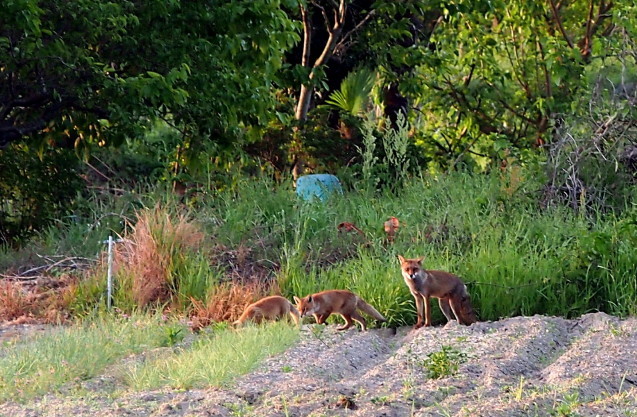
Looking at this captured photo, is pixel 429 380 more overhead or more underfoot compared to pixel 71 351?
more overhead

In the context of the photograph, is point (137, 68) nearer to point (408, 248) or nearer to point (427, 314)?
point (408, 248)

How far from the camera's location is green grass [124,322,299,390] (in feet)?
24.4

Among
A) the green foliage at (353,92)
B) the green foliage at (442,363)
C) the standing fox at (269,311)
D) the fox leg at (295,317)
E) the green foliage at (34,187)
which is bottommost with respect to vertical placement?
the green foliage at (34,187)

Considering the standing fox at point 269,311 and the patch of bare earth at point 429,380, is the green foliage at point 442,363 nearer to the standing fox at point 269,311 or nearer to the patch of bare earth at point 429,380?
the patch of bare earth at point 429,380

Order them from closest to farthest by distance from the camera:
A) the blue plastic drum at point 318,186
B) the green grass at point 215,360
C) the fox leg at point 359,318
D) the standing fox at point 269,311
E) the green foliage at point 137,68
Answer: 1. the green grass at point 215,360
2. the standing fox at point 269,311
3. the fox leg at point 359,318
4. the green foliage at point 137,68
5. the blue plastic drum at point 318,186

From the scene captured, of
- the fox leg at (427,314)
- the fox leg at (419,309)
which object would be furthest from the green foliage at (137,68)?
the fox leg at (427,314)

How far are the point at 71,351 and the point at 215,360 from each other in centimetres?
123

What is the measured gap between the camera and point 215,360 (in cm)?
781

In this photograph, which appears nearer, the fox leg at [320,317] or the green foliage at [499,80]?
the fox leg at [320,317]

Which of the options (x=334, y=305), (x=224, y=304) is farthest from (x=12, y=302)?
(x=334, y=305)

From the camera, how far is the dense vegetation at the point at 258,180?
10.8 metres

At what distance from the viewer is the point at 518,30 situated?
21469 millimetres

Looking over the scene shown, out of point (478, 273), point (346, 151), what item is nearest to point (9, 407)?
point (478, 273)

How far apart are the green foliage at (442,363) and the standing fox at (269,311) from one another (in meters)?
2.05
